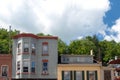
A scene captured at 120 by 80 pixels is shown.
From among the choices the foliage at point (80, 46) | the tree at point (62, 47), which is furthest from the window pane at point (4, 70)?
the foliage at point (80, 46)

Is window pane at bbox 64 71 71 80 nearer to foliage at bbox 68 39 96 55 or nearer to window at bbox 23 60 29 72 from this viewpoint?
window at bbox 23 60 29 72

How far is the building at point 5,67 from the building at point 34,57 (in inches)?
25.7

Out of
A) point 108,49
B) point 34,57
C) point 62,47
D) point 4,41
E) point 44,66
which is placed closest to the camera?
point 34,57

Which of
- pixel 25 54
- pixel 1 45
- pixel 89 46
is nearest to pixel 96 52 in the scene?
pixel 89 46

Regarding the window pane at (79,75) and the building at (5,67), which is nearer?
the building at (5,67)

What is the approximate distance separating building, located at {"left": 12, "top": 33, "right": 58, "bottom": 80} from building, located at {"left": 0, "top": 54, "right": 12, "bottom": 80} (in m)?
0.65

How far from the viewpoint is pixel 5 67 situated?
4994 centimetres

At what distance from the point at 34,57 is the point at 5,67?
4989 millimetres

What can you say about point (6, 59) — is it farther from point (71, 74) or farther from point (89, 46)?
point (89, 46)

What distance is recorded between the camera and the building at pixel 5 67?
163 ft

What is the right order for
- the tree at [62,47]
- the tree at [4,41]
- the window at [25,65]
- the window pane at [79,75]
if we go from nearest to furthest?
the window at [25,65]
the window pane at [79,75]
the tree at [4,41]
the tree at [62,47]

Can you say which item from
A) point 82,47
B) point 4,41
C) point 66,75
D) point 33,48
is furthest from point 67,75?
point 82,47

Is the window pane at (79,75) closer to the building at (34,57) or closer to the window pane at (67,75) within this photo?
the window pane at (67,75)

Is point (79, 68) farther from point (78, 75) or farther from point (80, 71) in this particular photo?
point (78, 75)
